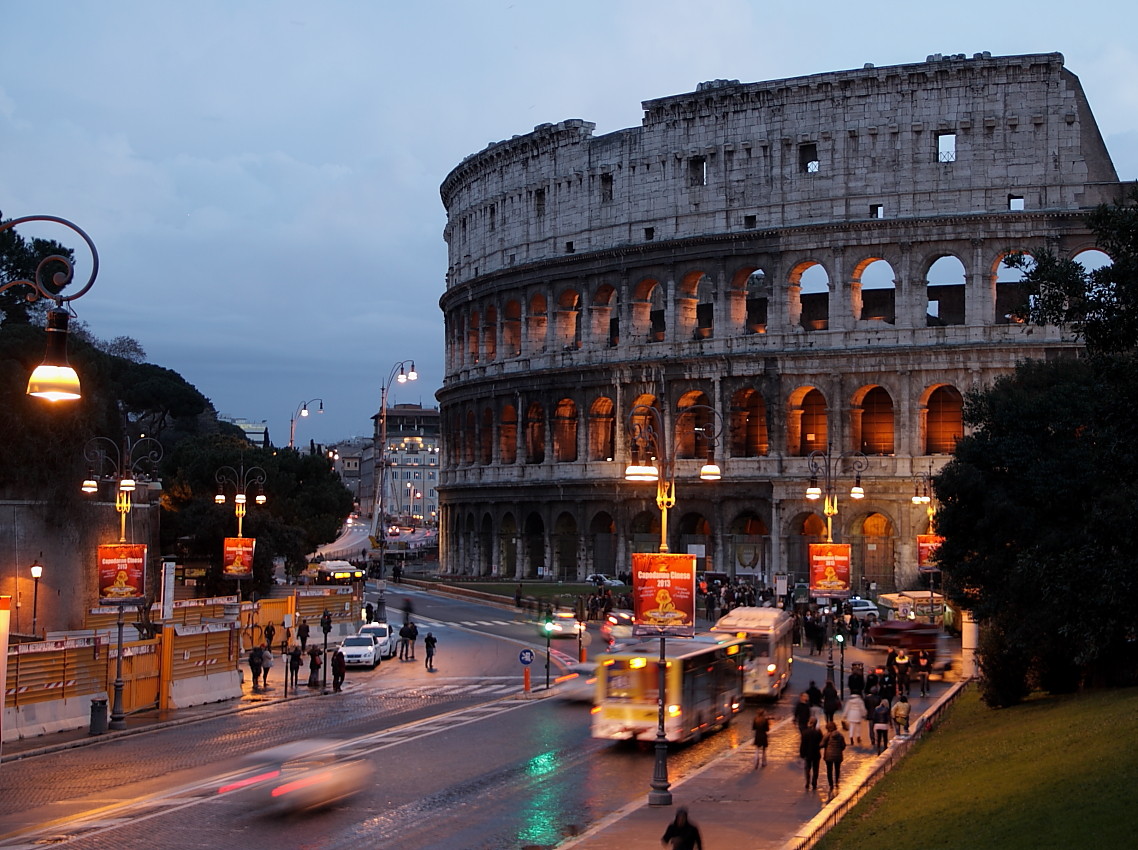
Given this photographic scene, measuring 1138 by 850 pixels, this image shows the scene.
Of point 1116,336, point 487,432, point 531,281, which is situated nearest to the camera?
point 1116,336

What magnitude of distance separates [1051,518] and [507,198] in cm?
5140

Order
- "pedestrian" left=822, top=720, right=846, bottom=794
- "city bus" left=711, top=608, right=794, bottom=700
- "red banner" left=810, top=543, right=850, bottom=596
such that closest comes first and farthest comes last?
"pedestrian" left=822, top=720, right=846, bottom=794 < "city bus" left=711, top=608, right=794, bottom=700 < "red banner" left=810, top=543, right=850, bottom=596

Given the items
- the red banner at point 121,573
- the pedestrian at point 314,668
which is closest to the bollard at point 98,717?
the red banner at point 121,573

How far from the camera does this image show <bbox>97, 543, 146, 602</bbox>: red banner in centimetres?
3278

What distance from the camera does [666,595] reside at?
969 inches

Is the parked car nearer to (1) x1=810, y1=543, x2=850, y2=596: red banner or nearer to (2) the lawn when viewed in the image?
(1) x1=810, y1=543, x2=850, y2=596: red banner

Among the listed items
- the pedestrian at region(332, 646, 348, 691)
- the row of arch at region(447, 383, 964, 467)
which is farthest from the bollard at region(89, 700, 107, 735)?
the row of arch at region(447, 383, 964, 467)

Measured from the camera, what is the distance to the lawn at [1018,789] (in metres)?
16.0

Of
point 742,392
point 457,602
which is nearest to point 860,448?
point 742,392

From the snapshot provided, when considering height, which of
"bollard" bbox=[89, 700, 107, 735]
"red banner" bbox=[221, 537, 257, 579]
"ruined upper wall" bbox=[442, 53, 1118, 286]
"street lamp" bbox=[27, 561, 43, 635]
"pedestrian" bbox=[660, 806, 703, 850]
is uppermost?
"ruined upper wall" bbox=[442, 53, 1118, 286]

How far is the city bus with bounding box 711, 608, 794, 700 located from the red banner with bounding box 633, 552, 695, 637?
8609 mm

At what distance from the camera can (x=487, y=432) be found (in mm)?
83000

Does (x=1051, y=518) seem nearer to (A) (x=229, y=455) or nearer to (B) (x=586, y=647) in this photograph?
(B) (x=586, y=647)

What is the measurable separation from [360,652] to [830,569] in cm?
1519
